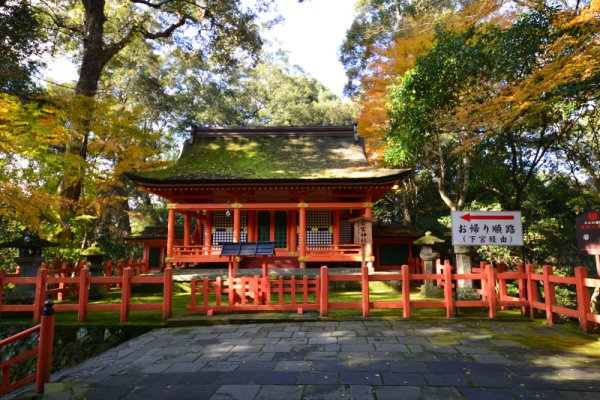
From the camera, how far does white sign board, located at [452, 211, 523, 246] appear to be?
7449 millimetres

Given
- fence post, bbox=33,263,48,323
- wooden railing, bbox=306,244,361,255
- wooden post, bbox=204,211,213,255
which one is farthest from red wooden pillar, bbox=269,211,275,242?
fence post, bbox=33,263,48,323

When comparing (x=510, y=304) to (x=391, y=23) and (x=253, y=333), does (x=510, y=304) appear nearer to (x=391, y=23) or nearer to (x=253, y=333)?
(x=253, y=333)

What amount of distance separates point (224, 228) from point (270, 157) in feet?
13.1

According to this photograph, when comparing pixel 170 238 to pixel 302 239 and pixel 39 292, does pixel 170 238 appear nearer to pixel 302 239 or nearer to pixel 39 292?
pixel 302 239

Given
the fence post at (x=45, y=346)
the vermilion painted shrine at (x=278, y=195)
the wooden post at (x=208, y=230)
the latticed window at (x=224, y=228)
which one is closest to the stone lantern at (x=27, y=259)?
the vermilion painted shrine at (x=278, y=195)

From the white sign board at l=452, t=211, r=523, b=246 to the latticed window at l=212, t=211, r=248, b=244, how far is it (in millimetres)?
10144

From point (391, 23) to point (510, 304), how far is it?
21733 millimetres

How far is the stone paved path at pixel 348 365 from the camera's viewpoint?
146 inches

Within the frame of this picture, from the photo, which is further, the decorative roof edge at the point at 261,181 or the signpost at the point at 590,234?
the decorative roof edge at the point at 261,181

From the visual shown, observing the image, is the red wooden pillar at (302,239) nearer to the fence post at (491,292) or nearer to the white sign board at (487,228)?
the white sign board at (487,228)

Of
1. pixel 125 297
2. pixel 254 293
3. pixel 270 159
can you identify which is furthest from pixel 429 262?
pixel 125 297

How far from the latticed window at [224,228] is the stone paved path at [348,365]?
8.97 m

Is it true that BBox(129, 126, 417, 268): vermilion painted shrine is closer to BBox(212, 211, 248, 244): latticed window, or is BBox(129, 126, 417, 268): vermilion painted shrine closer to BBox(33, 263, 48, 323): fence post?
BBox(212, 211, 248, 244): latticed window

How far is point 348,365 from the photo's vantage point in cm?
451
